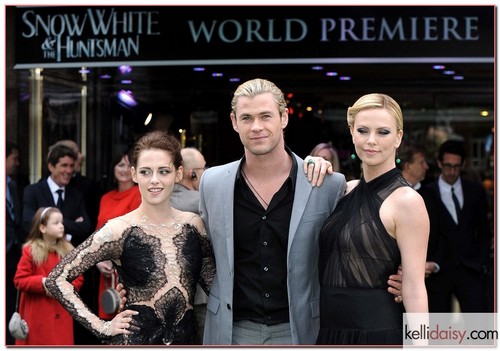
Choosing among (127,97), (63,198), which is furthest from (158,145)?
(127,97)

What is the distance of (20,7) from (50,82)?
33.6 inches

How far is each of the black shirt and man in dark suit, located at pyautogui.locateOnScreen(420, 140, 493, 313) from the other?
3.64 meters

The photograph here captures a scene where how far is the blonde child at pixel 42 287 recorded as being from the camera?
22.6 feet

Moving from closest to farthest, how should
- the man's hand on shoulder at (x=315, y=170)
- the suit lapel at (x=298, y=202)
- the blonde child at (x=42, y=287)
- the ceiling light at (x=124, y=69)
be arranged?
the suit lapel at (x=298, y=202) → the man's hand on shoulder at (x=315, y=170) → the blonde child at (x=42, y=287) → the ceiling light at (x=124, y=69)

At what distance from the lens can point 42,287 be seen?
6.82 meters

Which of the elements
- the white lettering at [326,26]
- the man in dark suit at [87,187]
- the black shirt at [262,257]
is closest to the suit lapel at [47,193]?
the man in dark suit at [87,187]

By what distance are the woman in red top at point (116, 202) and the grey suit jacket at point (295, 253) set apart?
9.88 feet

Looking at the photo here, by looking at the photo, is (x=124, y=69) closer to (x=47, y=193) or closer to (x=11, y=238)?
(x=47, y=193)

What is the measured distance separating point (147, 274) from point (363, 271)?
0.98 meters

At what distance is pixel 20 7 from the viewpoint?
770 cm

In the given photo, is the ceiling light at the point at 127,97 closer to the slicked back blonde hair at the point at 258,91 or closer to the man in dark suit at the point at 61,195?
the man in dark suit at the point at 61,195

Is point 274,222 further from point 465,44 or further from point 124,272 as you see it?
point 465,44

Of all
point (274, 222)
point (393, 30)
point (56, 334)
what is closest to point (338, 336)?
point (274, 222)

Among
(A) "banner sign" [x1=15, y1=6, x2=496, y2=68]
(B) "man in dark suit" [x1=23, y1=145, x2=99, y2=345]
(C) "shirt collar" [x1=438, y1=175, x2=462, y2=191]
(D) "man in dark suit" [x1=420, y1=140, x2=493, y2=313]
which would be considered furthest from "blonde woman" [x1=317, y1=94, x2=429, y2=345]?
(C) "shirt collar" [x1=438, y1=175, x2=462, y2=191]
